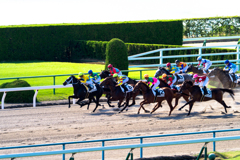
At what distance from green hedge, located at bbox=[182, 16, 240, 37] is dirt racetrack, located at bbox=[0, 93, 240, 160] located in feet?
77.1

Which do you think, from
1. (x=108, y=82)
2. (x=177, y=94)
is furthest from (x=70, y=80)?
(x=177, y=94)

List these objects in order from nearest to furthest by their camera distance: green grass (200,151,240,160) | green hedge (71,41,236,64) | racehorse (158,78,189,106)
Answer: green grass (200,151,240,160), racehorse (158,78,189,106), green hedge (71,41,236,64)

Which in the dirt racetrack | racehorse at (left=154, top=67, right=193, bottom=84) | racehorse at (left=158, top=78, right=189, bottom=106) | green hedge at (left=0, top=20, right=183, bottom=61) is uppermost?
→ green hedge at (left=0, top=20, right=183, bottom=61)

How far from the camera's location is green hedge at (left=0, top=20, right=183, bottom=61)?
2561cm

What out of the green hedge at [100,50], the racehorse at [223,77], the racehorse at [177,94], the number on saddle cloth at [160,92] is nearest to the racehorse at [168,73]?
the racehorse at [223,77]

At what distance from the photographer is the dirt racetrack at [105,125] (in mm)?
7357

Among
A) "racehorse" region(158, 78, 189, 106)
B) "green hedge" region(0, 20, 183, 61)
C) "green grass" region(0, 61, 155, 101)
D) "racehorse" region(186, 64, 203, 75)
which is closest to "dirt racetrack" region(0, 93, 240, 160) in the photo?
"racehorse" region(158, 78, 189, 106)

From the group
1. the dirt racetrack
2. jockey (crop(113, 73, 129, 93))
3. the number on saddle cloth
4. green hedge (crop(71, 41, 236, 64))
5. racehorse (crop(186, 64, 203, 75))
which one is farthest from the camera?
green hedge (crop(71, 41, 236, 64))

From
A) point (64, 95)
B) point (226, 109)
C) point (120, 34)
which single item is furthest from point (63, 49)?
point (226, 109)

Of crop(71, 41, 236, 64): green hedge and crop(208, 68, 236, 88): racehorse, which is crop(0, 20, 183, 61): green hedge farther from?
crop(208, 68, 236, 88): racehorse

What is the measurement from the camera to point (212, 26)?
35.2 metres

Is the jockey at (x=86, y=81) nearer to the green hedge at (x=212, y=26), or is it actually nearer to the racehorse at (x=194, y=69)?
the racehorse at (x=194, y=69)

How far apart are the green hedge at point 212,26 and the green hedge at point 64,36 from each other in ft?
26.8

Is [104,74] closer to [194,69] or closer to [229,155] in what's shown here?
[194,69]
